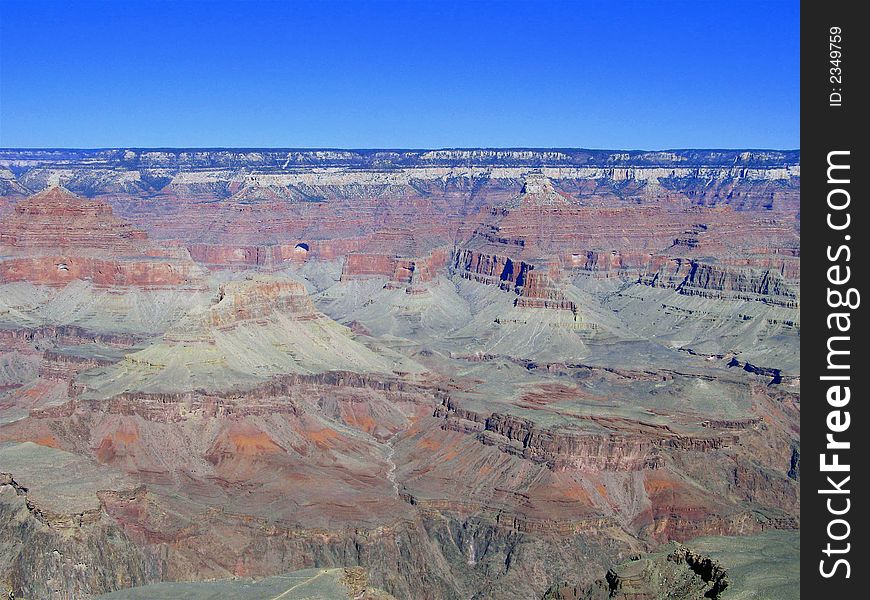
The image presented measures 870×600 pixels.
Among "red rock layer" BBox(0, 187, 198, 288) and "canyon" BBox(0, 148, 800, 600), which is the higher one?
"red rock layer" BBox(0, 187, 198, 288)

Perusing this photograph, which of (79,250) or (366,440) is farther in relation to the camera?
(79,250)

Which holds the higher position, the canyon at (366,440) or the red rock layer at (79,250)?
the red rock layer at (79,250)

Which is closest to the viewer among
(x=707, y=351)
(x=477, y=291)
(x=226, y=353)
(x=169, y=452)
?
(x=169, y=452)

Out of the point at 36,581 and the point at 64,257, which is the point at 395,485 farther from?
the point at 64,257

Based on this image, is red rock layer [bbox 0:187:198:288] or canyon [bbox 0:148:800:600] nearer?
canyon [bbox 0:148:800:600]

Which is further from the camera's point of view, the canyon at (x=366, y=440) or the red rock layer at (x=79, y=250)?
the red rock layer at (x=79, y=250)

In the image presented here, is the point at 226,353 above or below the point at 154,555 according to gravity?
above

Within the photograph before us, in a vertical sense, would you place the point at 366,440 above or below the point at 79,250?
below

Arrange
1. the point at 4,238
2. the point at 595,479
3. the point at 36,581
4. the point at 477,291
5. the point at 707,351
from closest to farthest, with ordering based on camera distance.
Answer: the point at 36,581 < the point at 595,479 < the point at 707,351 < the point at 4,238 < the point at 477,291
